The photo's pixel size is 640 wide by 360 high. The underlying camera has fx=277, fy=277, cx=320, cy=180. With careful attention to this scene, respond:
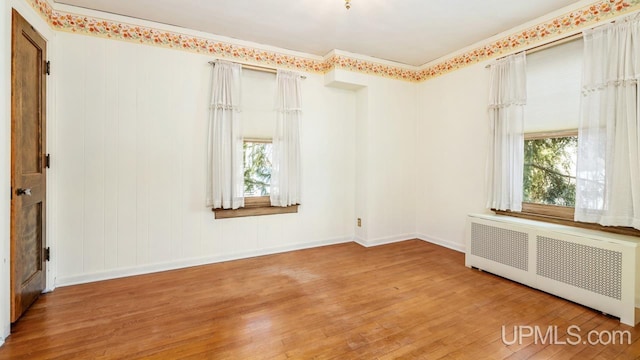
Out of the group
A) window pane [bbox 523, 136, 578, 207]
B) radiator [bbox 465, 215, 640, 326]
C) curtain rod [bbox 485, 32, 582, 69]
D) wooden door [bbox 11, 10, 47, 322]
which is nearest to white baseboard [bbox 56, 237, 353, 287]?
wooden door [bbox 11, 10, 47, 322]

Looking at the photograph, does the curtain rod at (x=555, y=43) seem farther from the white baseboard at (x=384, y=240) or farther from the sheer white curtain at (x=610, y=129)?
the white baseboard at (x=384, y=240)

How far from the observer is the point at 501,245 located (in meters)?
3.08

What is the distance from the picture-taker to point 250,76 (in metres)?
3.72

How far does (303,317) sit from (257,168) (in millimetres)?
2144

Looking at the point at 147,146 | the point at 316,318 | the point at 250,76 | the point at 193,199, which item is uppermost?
the point at 250,76

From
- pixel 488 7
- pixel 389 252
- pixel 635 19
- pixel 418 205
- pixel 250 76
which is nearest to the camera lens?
pixel 635 19

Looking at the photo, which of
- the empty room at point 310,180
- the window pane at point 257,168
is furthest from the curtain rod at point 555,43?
the window pane at point 257,168

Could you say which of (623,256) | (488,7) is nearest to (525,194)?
(623,256)

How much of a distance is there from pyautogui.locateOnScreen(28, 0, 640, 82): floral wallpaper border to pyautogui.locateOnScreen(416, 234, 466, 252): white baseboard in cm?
259

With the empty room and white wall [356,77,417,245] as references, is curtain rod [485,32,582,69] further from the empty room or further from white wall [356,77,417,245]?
white wall [356,77,417,245]

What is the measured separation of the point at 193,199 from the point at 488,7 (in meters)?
3.90

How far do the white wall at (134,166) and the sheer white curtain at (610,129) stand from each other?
140 inches

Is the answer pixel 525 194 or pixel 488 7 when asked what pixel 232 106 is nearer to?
pixel 488 7

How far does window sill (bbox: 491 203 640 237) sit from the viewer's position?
8.15 ft
